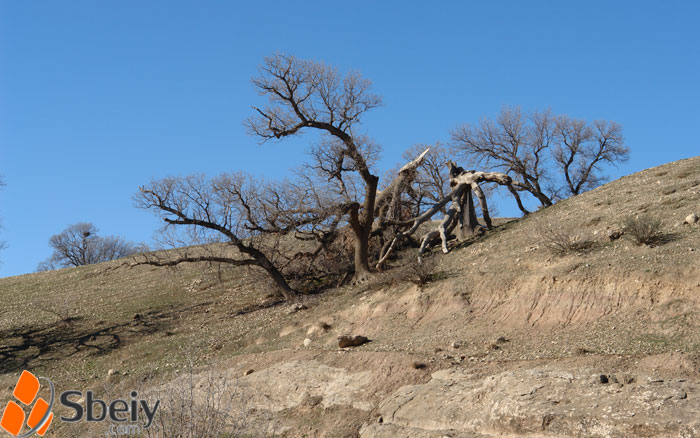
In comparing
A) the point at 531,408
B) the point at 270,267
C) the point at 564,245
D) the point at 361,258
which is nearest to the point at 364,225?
the point at 361,258

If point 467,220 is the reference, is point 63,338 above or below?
below

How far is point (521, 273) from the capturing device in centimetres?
1526

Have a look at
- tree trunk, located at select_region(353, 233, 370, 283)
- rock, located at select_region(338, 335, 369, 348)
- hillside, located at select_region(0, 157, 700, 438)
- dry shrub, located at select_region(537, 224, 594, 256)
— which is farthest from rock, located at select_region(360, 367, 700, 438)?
tree trunk, located at select_region(353, 233, 370, 283)

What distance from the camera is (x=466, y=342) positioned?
1284 centimetres

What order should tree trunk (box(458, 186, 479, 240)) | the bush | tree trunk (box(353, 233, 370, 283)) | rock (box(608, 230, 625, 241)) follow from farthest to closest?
tree trunk (box(458, 186, 479, 240)) < tree trunk (box(353, 233, 370, 283)) < rock (box(608, 230, 625, 241)) < the bush

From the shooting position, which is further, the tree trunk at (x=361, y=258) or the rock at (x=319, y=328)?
the tree trunk at (x=361, y=258)

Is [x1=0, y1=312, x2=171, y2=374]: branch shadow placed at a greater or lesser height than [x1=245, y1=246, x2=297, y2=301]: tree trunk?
lesser

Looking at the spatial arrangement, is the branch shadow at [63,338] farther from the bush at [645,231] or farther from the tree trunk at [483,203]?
the bush at [645,231]

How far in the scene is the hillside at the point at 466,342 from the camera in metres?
9.23

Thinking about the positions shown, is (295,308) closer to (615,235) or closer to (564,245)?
(564,245)

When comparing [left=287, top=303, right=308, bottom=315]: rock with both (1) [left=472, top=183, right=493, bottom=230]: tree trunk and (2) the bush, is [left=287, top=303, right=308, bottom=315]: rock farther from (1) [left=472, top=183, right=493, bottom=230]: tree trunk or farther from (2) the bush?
(2) the bush

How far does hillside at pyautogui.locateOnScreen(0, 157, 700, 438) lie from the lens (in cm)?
923

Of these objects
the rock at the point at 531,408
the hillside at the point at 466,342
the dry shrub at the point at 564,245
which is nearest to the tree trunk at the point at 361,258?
the hillside at the point at 466,342

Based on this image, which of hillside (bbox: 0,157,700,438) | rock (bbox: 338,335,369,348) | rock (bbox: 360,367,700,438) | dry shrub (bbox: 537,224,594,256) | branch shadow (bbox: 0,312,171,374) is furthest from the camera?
branch shadow (bbox: 0,312,171,374)
